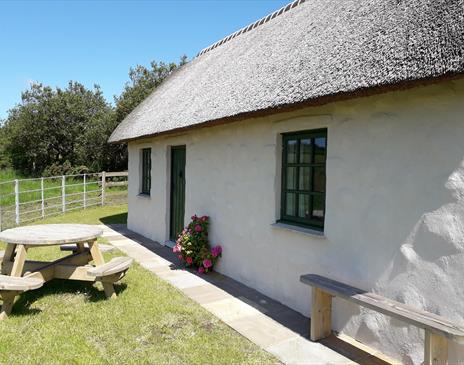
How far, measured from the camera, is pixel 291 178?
15.8 ft

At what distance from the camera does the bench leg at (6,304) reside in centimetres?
410

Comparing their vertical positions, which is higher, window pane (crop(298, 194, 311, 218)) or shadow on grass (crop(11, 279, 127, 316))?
window pane (crop(298, 194, 311, 218))

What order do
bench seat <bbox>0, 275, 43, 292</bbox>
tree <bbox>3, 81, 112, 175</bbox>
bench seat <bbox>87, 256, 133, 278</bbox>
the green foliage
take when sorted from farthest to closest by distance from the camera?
1. tree <bbox>3, 81, 112, 175</bbox>
2. the green foliage
3. bench seat <bbox>87, 256, 133, 278</bbox>
4. bench seat <bbox>0, 275, 43, 292</bbox>

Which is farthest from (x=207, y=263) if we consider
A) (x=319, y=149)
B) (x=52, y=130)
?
(x=52, y=130)

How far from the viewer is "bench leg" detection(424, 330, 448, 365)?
277 cm

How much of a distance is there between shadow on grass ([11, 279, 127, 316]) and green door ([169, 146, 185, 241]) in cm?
282

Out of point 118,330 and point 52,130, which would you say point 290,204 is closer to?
point 118,330

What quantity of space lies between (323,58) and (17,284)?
412cm

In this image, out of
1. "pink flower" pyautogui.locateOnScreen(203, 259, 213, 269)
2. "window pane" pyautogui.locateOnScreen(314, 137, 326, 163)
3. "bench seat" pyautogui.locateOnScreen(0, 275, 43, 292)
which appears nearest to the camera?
"bench seat" pyautogui.locateOnScreen(0, 275, 43, 292)

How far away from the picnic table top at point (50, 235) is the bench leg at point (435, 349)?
3868 mm

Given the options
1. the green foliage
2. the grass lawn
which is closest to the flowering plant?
the grass lawn

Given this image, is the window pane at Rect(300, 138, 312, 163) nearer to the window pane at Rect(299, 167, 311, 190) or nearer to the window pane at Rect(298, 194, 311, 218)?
the window pane at Rect(299, 167, 311, 190)

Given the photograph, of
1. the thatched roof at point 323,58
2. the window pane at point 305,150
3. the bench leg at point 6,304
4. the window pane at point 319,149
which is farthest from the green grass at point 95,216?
the window pane at point 319,149

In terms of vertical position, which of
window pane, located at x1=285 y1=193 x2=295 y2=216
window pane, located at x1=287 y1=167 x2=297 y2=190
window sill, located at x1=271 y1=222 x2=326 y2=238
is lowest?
window sill, located at x1=271 y1=222 x2=326 y2=238
